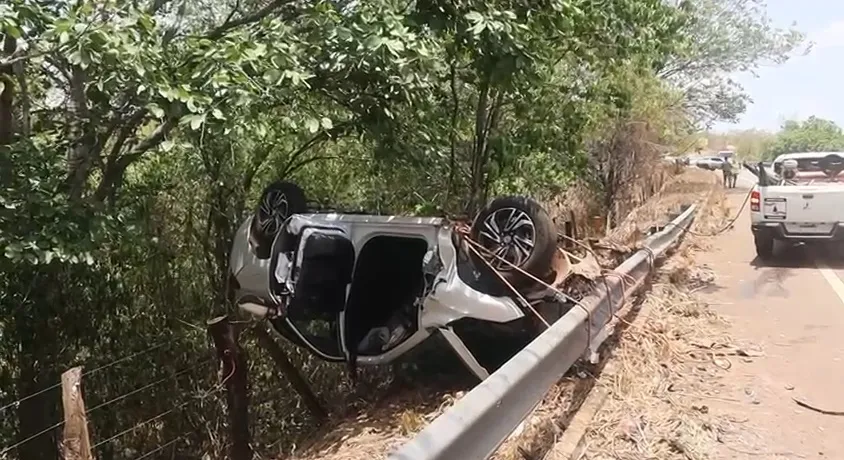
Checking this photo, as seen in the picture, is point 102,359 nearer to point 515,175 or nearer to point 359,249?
point 359,249

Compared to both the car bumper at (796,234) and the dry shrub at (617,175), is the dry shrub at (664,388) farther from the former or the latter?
the dry shrub at (617,175)

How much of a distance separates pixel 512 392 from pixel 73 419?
252 centimetres

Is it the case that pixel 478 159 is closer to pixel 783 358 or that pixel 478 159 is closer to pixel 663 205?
pixel 783 358

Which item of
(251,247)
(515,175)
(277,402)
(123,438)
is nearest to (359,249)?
(251,247)

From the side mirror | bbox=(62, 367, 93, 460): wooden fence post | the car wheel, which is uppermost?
the car wheel

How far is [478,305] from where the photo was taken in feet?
Result: 16.4

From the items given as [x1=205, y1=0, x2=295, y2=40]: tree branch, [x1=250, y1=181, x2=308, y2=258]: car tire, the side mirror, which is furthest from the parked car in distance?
[x1=250, y1=181, x2=308, y2=258]: car tire

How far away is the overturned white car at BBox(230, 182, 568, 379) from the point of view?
5090 mm

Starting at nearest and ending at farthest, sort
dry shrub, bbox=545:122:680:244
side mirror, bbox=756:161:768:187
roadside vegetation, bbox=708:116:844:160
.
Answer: side mirror, bbox=756:161:768:187
dry shrub, bbox=545:122:680:244
roadside vegetation, bbox=708:116:844:160

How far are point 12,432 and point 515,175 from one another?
295 inches

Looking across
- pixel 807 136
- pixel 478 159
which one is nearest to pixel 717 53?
pixel 478 159

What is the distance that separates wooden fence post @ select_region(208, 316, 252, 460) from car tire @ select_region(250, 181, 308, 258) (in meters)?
0.72

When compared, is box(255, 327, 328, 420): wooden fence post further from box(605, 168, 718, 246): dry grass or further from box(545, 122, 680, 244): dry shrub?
box(545, 122, 680, 244): dry shrub

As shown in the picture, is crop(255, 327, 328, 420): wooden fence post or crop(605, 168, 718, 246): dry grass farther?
crop(605, 168, 718, 246): dry grass
